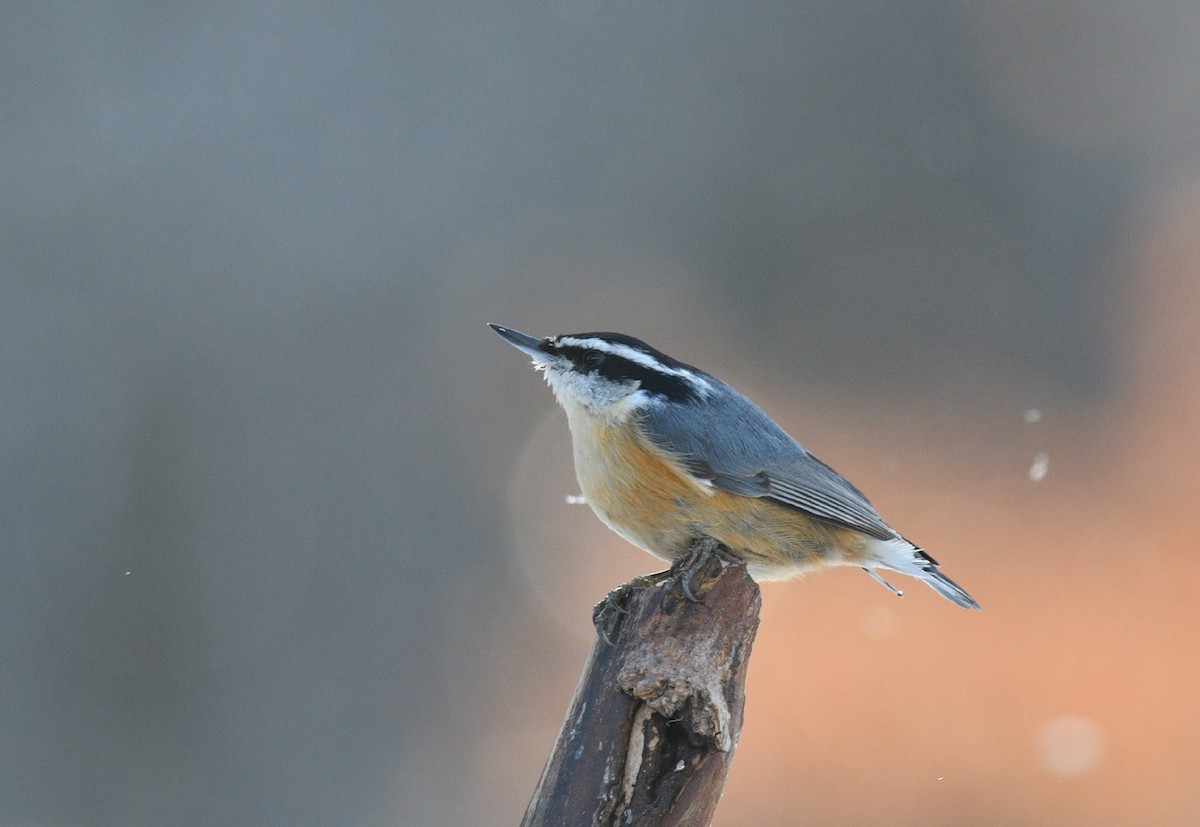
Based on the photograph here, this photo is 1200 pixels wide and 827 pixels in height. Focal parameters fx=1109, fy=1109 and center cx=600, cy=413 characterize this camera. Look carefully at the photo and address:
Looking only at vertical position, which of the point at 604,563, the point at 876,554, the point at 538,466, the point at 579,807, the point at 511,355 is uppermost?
the point at 511,355

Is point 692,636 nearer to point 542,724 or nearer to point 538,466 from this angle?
point 542,724

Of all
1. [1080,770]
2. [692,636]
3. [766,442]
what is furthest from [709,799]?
[1080,770]

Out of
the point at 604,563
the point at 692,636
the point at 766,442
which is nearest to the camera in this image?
the point at 692,636

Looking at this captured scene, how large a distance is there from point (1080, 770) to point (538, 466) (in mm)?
2999

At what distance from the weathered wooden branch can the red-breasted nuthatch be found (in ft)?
1.75

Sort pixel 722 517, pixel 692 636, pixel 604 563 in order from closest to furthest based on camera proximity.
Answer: pixel 692 636 → pixel 722 517 → pixel 604 563

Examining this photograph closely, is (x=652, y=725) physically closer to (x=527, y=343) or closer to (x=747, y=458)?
(x=747, y=458)

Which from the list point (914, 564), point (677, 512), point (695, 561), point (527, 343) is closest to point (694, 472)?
point (677, 512)

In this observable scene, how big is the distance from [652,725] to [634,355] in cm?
116

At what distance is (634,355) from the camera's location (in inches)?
113

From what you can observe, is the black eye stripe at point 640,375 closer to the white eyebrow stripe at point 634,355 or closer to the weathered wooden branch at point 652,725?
the white eyebrow stripe at point 634,355

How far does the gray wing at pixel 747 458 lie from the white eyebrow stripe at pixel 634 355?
0.07m

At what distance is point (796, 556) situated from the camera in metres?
2.74

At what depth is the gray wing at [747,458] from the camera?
2684mm
